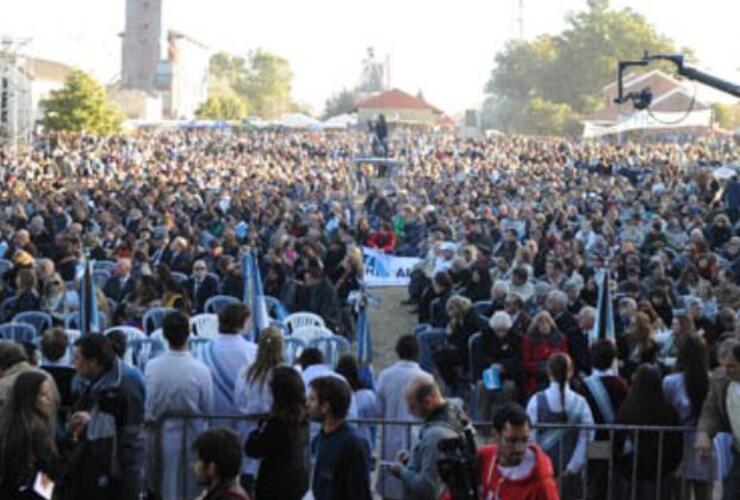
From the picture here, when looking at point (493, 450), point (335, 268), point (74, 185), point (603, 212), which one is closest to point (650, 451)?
point (493, 450)

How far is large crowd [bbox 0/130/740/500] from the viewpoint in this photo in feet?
21.6

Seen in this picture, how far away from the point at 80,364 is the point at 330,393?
1.53 m

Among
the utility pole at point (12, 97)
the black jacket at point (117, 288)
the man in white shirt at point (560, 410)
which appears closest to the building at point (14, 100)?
the utility pole at point (12, 97)

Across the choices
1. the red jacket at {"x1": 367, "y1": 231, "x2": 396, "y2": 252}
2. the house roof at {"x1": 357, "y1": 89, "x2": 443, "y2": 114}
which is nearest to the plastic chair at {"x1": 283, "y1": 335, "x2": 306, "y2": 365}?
the red jacket at {"x1": 367, "y1": 231, "x2": 396, "y2": 252}

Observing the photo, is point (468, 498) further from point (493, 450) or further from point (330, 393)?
point (330, 393)

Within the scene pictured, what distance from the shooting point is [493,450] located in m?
6.20

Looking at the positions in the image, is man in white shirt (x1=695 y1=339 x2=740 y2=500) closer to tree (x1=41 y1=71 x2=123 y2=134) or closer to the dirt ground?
the dirt ground

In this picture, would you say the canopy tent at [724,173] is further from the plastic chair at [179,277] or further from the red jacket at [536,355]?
the red jacket at [536,355]

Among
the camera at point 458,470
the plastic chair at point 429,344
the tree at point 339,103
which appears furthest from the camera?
the tree at point 339,103

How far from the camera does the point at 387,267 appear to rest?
21.5m

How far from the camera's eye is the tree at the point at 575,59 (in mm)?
129000

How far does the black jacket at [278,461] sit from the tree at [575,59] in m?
119

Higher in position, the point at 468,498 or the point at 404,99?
the point at 404,99

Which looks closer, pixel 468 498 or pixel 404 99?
pixel 468 498
